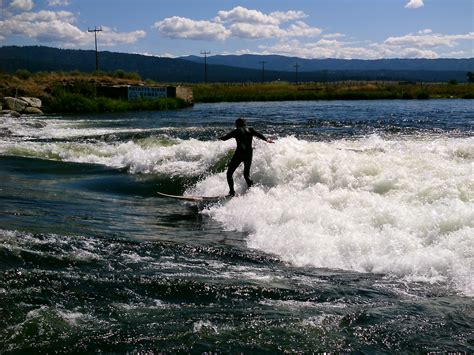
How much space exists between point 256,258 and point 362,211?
2.91 m

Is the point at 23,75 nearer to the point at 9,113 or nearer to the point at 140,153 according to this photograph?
the point at 9,113

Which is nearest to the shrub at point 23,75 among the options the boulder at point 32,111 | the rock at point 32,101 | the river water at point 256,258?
the rock at point 32,101

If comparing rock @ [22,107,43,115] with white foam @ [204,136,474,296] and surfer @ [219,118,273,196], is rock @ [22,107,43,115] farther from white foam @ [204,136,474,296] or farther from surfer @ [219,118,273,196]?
surfer @ [219,118,273,196]

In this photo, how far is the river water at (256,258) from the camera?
248 inches

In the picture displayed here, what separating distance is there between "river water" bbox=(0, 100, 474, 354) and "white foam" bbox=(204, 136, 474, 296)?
0.11 ft

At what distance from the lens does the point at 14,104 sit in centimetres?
4753

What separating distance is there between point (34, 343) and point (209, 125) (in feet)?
104

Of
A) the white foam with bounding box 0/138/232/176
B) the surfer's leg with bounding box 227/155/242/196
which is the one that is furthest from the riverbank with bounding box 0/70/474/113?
the surfer's leg with bounding box 227/155/242/196

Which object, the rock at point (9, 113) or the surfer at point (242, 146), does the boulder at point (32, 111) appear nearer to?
the rock at point (9, 113)

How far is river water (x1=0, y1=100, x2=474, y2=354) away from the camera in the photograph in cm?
630

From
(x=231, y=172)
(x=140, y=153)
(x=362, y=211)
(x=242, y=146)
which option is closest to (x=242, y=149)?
(x=242, y=146)

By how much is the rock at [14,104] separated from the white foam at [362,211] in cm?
3530

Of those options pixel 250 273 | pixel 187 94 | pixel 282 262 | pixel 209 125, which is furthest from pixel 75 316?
pixel 187 94

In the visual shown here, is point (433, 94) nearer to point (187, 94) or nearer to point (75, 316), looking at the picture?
point (187, 94)
